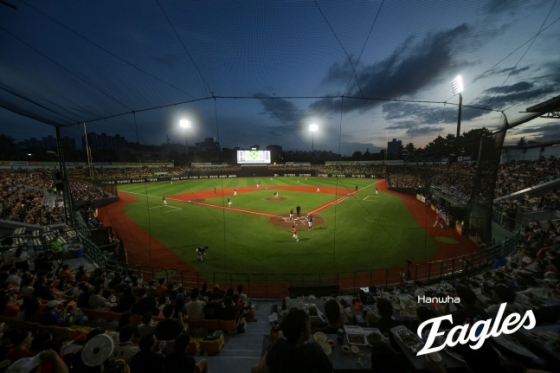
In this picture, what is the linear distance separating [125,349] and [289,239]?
45.8 ft

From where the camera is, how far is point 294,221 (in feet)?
71.5

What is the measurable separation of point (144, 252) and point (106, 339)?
555 inches

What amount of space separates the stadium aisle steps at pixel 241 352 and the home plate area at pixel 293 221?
1315cm

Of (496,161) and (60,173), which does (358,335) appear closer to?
(496,161)

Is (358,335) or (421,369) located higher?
(421,369)

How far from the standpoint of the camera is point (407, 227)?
66.4ft

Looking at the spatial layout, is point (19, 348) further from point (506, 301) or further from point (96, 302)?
point (506, 301)

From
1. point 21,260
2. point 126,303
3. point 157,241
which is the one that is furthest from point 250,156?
point 126,303

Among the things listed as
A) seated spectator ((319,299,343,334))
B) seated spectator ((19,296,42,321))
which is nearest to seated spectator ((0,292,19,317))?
seated spectator ((19,296,42,321))

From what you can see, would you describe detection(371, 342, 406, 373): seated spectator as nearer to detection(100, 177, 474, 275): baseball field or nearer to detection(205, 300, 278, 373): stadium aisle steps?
detection(205, 300, 278, 373): stadium aisle steps

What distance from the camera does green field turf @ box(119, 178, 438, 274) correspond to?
13711 mm

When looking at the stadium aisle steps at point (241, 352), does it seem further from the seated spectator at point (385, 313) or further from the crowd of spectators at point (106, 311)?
the seated spectator at point (385, 313)

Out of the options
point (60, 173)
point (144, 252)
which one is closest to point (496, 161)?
point (144, 252)

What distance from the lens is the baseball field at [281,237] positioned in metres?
13.9
